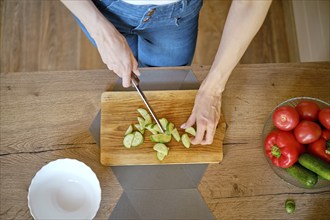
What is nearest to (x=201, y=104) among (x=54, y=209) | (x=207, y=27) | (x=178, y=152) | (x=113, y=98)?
(x=178, y=152)

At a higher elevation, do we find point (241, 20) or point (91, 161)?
point (241, 20)

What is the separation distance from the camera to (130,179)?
3.41 ft

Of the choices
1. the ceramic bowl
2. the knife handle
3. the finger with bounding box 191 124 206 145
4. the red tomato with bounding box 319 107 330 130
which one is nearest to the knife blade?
the knife handle

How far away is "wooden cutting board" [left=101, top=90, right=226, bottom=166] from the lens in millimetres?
1040

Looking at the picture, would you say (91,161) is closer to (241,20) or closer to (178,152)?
(178,152)

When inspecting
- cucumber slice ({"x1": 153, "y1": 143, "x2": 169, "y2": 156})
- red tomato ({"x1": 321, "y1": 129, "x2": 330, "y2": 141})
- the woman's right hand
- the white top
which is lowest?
cucumber slice ({"x1": 153, "y1": 143, "x2": 169, "y2": 156})

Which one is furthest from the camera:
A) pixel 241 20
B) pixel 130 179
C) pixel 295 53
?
pixel 295 53

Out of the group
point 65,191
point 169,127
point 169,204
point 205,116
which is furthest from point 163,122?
point 65,191

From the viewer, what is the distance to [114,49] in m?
0.99

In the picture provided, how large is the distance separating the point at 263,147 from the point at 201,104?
0.74 ft

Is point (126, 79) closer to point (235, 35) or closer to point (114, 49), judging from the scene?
point (114, 49)

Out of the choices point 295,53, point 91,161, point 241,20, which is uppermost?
point 241,20

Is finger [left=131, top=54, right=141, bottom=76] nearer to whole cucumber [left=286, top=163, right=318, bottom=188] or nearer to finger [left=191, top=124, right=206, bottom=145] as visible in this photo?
finger [left=191, top=124, right=206, bottom=145]

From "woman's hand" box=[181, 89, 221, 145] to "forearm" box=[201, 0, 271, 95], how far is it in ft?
0.08
